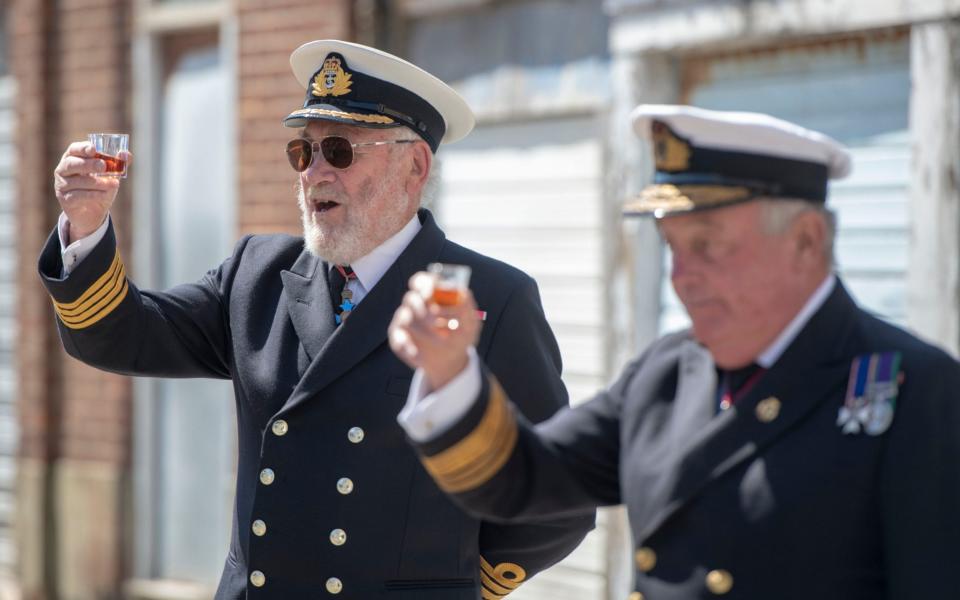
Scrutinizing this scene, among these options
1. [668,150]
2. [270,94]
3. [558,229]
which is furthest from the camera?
[270,94]

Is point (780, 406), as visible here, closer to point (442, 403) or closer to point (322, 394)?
point (442, 403)

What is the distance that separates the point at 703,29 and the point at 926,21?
998 mm

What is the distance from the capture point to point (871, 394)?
241 cm

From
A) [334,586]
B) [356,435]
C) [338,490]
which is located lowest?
[334,586]

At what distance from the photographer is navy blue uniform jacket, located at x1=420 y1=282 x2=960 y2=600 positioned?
2316 millimetres

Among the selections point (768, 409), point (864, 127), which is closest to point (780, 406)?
point (768, 409)

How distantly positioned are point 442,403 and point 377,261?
3.94ft

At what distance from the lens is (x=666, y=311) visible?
6.46 meters

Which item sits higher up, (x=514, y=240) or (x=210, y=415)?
(x=514, y=240)

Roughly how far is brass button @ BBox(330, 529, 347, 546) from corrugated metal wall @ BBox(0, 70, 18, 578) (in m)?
6.48

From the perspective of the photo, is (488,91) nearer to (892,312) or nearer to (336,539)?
(892,312)

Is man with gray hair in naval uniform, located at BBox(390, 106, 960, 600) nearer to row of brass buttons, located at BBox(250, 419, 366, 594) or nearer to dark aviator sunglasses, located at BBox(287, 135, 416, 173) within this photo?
row of brass buttons, located at BBox(250, 419, 366, 594)

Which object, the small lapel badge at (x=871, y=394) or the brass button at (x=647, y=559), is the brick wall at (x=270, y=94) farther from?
the small lapel badge at (x=871, y=394)

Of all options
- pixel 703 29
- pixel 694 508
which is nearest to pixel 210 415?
pixel 703 29
